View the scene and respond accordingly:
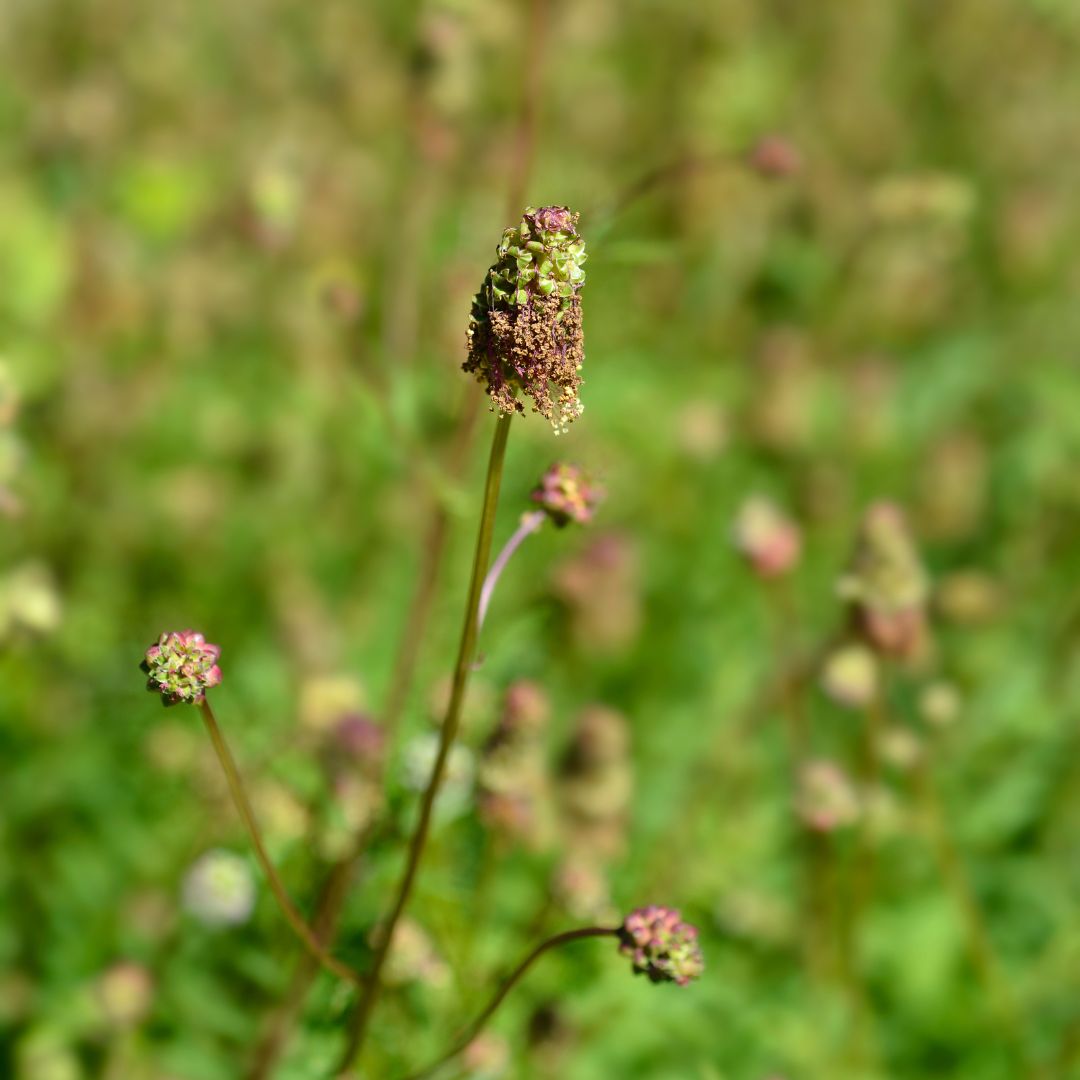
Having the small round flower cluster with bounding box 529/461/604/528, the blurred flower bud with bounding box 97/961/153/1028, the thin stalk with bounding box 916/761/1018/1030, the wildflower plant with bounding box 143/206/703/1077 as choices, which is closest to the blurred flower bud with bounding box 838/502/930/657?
the thin stalk with bounding box 916/761/1018/1030

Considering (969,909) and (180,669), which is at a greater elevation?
(969,909)

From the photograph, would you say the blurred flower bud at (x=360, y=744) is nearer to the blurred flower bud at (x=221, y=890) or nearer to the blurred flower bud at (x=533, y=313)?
the blurred flower bud at (x=221, y=890)

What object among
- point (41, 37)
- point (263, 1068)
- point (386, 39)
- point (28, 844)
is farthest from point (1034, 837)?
point (41, 37)

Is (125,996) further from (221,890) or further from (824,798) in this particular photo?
(824,798)

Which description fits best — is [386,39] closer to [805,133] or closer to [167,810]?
[805,133]

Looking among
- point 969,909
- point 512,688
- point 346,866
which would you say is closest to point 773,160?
point 512,688

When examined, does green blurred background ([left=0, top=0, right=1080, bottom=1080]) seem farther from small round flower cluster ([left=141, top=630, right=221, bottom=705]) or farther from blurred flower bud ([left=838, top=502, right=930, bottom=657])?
small round flower cluster ([left=141, top=630, right=221, bottom=705])

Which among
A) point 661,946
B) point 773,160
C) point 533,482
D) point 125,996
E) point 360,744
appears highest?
point 773,160

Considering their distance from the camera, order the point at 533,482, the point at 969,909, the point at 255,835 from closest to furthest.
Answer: the point at 255,835 < the point at 533,482 < the point at 969,909
